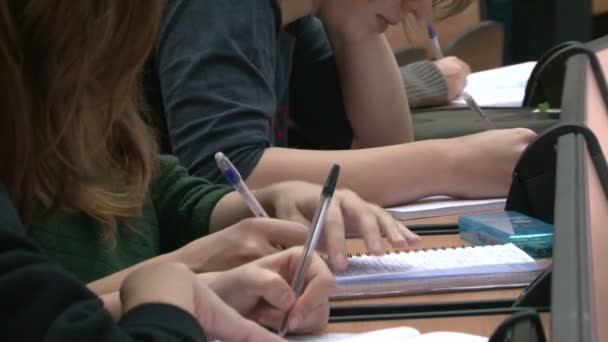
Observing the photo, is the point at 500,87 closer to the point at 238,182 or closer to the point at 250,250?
the point at 238,182

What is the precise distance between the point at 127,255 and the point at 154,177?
0.16 metres

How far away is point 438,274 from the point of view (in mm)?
915

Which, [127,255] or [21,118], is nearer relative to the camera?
[21,118]

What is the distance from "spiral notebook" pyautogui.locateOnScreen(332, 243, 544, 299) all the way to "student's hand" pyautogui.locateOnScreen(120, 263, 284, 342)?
205 mm

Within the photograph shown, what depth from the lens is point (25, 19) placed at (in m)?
0.74

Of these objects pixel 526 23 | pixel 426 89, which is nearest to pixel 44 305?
pixel 426 89

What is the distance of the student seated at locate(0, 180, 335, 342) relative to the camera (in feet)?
1.82

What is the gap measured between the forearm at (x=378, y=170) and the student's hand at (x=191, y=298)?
633mm

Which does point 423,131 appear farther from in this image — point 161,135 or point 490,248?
point 490,248

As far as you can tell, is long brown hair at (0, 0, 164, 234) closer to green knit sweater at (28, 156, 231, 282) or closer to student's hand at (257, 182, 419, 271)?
green knit sweater at (28, 156, 231, 282)

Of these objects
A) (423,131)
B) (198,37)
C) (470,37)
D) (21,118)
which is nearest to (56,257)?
(21,118)

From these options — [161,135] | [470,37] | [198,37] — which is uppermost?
[198,37]

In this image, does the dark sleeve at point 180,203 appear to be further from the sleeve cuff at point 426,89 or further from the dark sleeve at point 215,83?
the sleeve cuff at point 426,89

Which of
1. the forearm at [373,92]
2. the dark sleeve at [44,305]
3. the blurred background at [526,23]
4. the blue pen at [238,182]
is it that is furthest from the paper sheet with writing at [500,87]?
the dark sleeve at [44,305]
